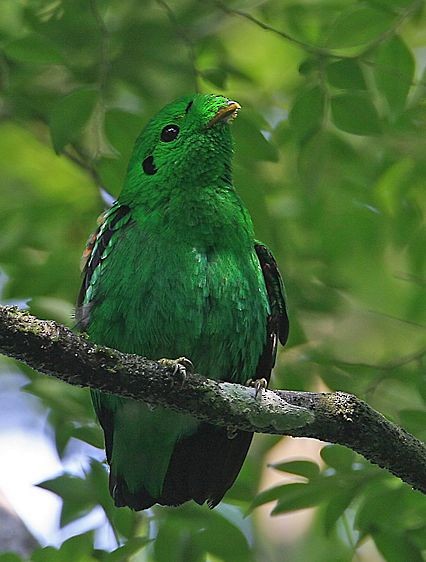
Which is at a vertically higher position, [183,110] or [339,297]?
[183,110]

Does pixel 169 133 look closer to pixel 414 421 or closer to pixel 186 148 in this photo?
pixel 186 148

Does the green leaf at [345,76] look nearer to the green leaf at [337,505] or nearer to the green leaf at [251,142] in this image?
the green leaf at [251,142]

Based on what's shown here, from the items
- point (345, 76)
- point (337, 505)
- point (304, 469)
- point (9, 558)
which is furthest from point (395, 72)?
point (9, 558)

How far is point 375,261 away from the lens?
5.79 metres

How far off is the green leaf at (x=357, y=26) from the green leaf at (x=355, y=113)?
0.77ft

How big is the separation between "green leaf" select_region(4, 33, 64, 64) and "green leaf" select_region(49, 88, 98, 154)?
8.2 inches

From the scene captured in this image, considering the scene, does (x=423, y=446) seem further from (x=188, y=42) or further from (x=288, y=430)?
(x=188, y=42)

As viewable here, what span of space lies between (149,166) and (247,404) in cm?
160

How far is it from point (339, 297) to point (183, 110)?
1411 mm

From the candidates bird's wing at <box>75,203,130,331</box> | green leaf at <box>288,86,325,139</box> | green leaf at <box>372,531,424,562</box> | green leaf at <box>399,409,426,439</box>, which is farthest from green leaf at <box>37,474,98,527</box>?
green leaf at <box>288,86,325,139</box>

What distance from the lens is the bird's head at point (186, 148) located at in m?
4.52

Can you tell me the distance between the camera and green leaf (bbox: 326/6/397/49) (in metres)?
4.25

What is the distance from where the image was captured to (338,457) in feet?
13.1

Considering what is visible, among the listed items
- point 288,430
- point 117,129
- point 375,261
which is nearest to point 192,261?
point 117,129
